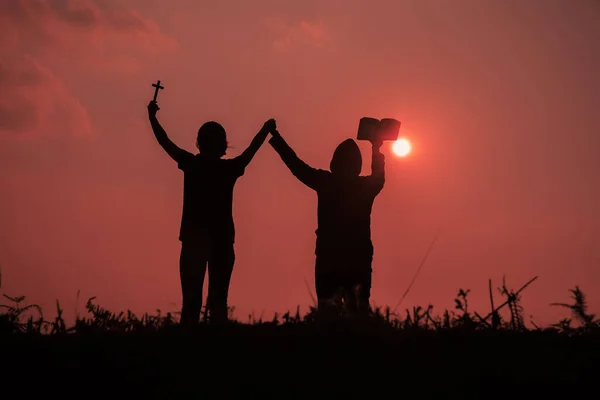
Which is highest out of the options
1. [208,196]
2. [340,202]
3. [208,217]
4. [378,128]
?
[378,128]

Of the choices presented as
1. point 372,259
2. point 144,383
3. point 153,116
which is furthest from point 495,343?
point 153,116

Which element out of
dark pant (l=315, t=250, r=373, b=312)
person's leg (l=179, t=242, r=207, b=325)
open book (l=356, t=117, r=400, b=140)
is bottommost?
person's leg (l=179, t=242, r=207, b=325)

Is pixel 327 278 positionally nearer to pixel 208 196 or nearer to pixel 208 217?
pixel 208 217

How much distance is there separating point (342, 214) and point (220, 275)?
1747 millimetres

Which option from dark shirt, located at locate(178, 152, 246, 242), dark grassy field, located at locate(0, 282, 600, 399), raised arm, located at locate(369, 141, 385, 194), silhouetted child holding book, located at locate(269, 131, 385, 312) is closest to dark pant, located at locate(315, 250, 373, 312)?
silhouetted child holding book, located at locate(269, 131, 385, 312)

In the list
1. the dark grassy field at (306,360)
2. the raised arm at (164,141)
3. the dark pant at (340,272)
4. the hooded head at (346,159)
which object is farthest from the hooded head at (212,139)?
the dark grassy field at (306,360)

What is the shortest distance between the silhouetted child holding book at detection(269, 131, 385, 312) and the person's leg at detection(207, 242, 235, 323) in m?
1.15

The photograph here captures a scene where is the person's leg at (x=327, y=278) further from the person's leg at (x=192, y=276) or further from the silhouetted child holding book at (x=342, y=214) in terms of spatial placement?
the person's leg at (x=192, y=276)

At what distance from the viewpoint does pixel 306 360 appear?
518 centimetres

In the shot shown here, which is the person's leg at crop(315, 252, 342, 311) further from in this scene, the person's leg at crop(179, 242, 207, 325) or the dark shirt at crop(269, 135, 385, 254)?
the person's leg at crop(179, 242, 207, 325)

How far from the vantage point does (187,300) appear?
8562 millimetres

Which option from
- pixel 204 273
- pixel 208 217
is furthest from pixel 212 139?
pixel 204 273

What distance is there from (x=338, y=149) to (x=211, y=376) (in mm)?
5193

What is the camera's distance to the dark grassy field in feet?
15.6
